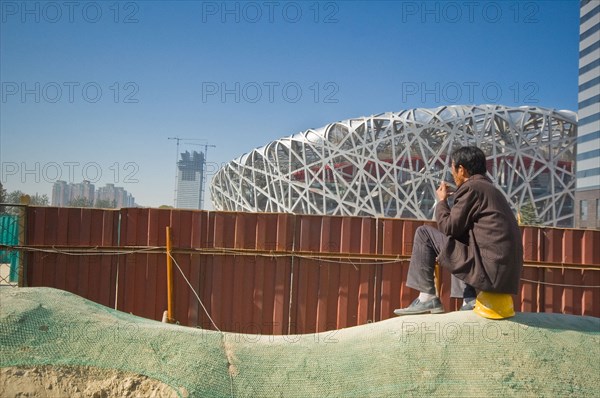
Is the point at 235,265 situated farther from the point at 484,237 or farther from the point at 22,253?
the point at 484,237

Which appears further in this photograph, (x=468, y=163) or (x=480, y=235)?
(x=468, y=163)

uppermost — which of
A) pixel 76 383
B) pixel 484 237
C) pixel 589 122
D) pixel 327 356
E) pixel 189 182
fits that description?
pixel 589 122

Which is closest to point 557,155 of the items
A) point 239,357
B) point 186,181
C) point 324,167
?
point 324,167

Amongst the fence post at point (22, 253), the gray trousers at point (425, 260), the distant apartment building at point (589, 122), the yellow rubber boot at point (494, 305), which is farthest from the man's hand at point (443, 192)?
the distant apartment building at point (589, 122)

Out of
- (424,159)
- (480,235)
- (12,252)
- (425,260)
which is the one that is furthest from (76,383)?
(424,159)

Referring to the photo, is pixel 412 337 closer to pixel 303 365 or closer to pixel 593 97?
pixel 303 365

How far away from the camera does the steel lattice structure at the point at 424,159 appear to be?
4044 cm

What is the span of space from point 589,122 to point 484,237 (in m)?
64.4

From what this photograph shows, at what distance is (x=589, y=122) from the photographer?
5675 centimetres

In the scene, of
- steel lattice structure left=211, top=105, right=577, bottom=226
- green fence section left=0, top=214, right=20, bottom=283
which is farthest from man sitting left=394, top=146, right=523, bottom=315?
steel lattice structure left=211, top=105, right=577, bottom=226

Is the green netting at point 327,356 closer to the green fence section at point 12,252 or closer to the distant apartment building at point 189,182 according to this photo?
the green fence section at point 12,252

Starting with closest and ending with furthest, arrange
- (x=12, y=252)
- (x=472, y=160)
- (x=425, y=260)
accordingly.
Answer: (x=472, y=160), (x=425, y=260), (x=12, y=252)

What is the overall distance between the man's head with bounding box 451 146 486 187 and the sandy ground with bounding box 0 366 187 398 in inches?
121

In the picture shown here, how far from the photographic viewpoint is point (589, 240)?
23.2 ft
